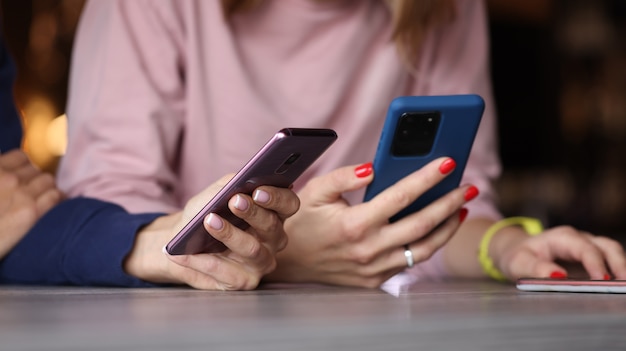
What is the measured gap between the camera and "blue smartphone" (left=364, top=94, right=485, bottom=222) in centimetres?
76

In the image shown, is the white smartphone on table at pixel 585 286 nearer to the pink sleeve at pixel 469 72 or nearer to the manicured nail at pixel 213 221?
the manicured nail at pixel 213 221

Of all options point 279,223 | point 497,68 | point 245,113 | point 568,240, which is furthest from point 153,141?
point 497,68

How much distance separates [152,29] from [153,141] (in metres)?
0.16

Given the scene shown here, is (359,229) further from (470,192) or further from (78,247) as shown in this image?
(78,247)

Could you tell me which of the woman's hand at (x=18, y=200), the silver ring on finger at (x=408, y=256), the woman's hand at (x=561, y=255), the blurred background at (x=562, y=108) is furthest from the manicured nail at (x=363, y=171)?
the blurred background at (x=562, y=108)

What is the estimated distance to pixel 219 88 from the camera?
1173 mm

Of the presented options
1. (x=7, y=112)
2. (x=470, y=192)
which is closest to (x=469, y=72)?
(x=470, y=192)

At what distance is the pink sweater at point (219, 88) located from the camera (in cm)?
105

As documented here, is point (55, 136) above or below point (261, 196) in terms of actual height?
below

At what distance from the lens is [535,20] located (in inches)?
195

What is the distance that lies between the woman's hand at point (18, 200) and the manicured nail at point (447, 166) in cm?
44

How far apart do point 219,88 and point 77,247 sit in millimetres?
389

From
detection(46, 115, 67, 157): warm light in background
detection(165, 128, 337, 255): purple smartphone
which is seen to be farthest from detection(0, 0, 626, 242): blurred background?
detection(165, 128, 337, 255): purple smartphone

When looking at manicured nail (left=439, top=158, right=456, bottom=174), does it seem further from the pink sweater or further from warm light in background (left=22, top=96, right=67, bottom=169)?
warm light in background (left=22, top=96, right=67, bottom=169)
